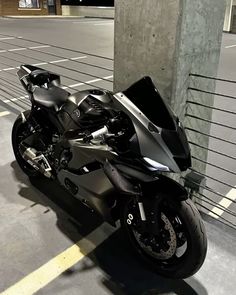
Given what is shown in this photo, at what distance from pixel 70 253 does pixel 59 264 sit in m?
0.11

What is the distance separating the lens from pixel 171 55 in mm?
2248

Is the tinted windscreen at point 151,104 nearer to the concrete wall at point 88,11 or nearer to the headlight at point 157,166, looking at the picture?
the headlight at point 157,166

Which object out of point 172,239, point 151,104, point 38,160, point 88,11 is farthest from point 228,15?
point 172,239

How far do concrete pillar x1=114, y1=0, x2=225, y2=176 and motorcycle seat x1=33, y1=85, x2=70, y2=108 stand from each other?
0.45 metres

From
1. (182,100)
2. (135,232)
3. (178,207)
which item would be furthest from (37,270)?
(182,100)

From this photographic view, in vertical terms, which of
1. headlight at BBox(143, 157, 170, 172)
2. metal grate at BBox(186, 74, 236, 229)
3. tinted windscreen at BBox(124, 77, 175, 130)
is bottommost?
metal grate at BBox(186, 74, 236, 229)

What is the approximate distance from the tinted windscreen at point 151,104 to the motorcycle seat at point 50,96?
30.1 inches

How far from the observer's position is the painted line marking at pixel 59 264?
1.98m

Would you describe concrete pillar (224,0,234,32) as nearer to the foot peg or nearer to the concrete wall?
the concrete wall

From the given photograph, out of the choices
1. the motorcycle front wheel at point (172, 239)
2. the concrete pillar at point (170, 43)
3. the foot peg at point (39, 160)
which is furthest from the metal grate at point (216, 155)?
the foot peg at point (39, 160)

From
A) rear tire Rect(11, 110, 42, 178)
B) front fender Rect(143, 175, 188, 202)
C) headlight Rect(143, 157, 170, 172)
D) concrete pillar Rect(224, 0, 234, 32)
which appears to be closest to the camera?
headlight Rect(143, 157, 170, 172)

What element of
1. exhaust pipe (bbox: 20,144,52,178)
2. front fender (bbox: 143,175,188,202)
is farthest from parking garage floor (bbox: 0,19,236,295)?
front fender (bbox: 143,175,188,202)

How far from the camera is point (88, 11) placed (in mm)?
22375

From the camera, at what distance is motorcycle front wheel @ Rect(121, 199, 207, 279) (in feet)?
6.13
